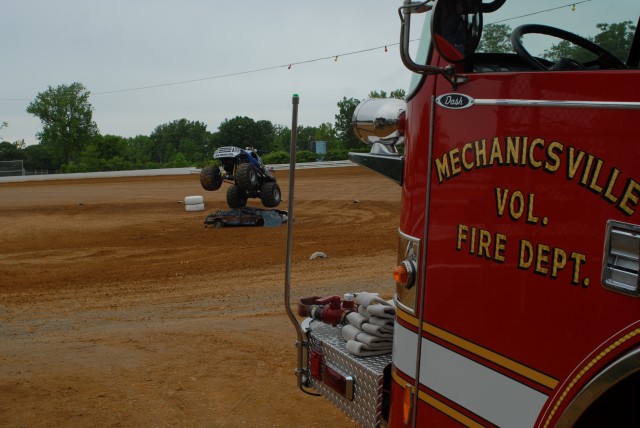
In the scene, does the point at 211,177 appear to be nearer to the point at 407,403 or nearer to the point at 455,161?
the point at 407,403

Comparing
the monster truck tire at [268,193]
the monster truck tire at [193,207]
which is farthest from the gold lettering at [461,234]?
the monster truck tire at [193,207]

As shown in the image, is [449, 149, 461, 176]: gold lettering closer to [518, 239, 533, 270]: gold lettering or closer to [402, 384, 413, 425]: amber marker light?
[518, 239, 533, 270]: gold lettering

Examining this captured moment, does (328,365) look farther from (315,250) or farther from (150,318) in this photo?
(315,250)

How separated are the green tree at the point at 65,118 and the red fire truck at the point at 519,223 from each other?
3050 inches

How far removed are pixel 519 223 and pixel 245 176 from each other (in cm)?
1515

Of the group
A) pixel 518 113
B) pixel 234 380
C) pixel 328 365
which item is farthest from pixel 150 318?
pixel 518 113

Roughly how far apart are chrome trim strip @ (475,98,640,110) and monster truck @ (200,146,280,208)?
15009mm

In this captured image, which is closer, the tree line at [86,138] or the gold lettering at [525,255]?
the gold lettering at [525,255]

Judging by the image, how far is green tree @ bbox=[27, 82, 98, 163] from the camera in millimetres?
74188

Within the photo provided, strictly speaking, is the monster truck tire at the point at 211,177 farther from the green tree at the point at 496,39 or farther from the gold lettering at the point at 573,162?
the gold lettering at the point at 573,162

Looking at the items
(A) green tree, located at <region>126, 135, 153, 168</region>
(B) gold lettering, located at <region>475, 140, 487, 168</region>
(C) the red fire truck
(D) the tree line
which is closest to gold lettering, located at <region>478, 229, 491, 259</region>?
(C) the red fire truck

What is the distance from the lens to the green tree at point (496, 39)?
8.83ft

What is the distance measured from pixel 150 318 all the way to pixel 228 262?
167 inches

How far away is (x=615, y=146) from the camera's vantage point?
6.51 ft
